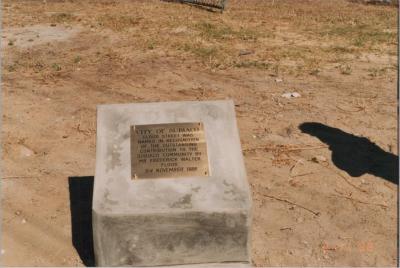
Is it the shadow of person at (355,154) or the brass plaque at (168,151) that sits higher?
the brass plaque at (168,151)

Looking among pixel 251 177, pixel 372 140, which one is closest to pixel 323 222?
pixel 251 177

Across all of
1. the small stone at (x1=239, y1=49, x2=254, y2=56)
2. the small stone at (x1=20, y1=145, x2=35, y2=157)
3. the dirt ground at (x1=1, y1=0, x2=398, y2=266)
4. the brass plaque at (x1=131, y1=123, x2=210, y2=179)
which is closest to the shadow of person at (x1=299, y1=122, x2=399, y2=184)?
the dirt ground at (x1=1, y1=0, x2=398, y2=266)

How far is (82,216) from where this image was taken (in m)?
4.71

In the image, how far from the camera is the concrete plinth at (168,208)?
3.67m

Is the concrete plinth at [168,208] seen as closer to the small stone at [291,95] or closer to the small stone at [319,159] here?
the small stone at [319,159]

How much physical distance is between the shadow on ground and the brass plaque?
94cm

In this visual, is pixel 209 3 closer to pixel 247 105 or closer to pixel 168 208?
pixel 247 105

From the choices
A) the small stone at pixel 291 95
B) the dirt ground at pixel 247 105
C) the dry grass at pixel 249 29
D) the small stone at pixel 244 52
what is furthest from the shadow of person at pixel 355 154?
the small stone at pixel 244 52

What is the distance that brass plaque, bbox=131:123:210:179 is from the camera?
12.6 ft

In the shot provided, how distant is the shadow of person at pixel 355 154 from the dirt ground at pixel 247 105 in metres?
0.02

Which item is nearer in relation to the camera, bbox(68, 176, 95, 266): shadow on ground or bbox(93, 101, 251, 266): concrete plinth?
bbox(93, 101, 251, 266): concrete plinth

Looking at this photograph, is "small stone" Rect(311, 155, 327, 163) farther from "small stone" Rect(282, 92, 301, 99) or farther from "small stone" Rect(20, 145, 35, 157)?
"small stone" Rect(20, 145, 35, 157)

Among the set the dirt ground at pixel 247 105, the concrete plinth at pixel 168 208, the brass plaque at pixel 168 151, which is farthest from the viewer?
the dirt ground at pixel 247 105

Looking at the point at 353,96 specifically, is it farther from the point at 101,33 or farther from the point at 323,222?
the point at 101,33
